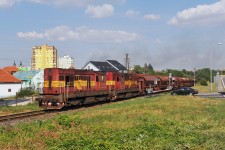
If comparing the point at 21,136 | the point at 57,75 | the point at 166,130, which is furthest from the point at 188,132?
the point at 57,75

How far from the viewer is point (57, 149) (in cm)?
1212

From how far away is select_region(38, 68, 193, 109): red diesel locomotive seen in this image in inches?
1288

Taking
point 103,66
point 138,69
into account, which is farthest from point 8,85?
point 138,69

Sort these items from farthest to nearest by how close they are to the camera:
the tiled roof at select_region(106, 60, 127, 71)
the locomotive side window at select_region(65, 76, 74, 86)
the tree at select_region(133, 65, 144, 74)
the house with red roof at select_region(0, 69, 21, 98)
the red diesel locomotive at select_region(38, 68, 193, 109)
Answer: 1. the tree at select_region(133, 65, 144, 74)
2. the tiled roof at select_region(106, 60, 127, 71)
3. the house with red roof at select_region(0, 69, 21, 98)
4. the locomotive side window at select_region(65, 76, 74, 86)
5. the red diesel locomotive at select_region(38, 68, 193, 109)

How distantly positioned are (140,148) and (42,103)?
72.4 feet

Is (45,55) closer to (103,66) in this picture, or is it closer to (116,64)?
(103,66)

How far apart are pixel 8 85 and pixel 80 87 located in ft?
152

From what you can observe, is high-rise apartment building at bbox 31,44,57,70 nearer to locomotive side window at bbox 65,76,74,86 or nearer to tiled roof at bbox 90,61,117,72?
tiled roof at bbox 90,61,117,72

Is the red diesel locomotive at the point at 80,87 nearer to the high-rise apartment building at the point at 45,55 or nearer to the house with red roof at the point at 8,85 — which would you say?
the house with red roof at the point at 8,85

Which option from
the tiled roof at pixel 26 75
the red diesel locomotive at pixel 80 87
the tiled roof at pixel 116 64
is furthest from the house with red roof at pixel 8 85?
the tiled roof at pixel 116 64

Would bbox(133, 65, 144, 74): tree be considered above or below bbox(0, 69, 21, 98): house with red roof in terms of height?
above

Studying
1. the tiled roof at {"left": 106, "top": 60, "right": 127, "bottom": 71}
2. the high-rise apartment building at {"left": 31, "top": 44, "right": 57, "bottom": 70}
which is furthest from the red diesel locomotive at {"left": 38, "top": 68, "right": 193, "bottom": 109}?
the high-rise apartment building at {"left": 31, "top": 44, "right": 57, "bottom": 70}

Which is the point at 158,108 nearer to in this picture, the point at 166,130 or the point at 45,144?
the point at 166,130

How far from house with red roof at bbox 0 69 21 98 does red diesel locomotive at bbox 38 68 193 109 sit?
34.9 meters
